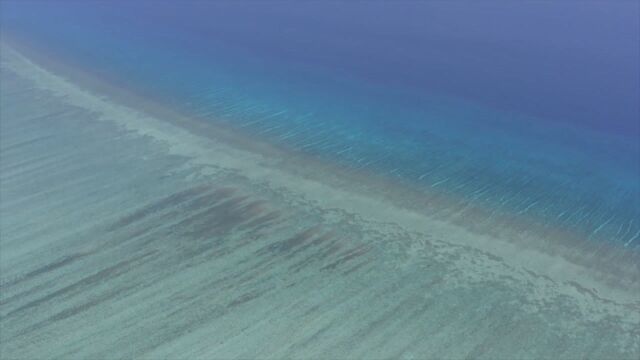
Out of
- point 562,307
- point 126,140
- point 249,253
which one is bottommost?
point 562,307

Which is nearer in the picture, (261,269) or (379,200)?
(261,269)

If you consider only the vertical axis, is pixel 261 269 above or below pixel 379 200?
below

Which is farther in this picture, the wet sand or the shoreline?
the shoreline

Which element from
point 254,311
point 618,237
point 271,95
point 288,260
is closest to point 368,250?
point 288,260

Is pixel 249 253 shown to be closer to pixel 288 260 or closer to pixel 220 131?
pixel 288 260

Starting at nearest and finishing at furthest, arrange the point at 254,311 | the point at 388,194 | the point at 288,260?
the point at 254,311 → the point at 288,260 → the point at 388,194
